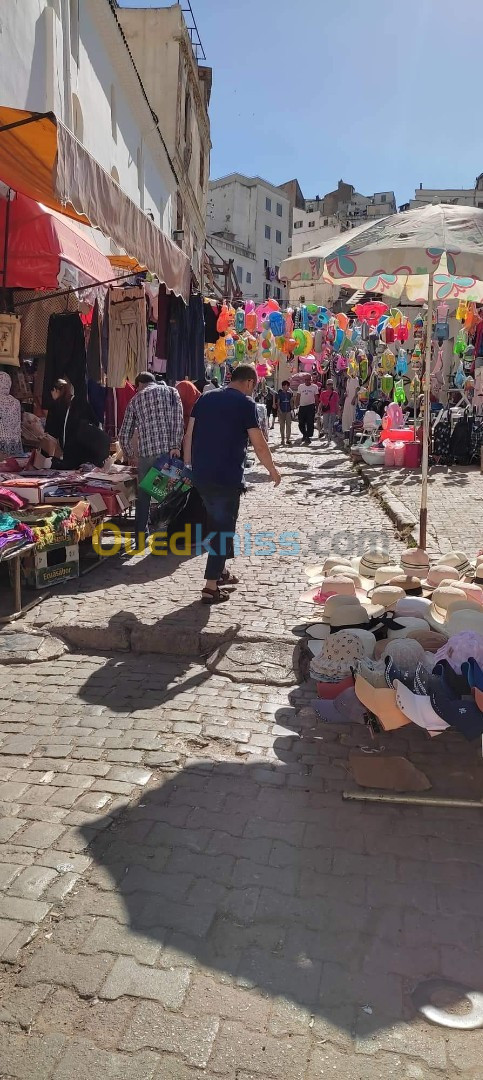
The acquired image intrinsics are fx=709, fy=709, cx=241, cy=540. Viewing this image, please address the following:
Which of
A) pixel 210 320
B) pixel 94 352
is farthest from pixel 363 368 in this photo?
pixel 94 352

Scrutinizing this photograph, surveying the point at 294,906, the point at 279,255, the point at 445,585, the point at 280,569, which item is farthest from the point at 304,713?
the point at 279,255

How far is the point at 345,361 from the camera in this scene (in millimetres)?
20391

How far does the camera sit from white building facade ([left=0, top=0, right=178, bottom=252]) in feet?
27.6

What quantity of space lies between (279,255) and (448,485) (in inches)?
2278

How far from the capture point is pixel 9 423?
7.26 meters

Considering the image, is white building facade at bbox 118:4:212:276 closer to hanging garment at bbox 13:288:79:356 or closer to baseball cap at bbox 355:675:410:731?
hanging garment at bbox 13:288:79:356

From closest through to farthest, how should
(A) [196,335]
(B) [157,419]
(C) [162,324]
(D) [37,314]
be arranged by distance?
(B) [157,419] < (D) [37,314] < (C) [162,324] < (A) [196,335]

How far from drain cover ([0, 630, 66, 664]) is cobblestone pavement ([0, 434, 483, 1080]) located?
44cm

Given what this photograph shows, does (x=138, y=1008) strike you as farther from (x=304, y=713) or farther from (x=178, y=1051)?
(x=304, y=713)

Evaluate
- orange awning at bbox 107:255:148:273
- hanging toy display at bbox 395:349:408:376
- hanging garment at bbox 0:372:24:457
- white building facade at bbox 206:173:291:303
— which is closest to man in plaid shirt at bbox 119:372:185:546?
hanging garment at bbox 0:372:24:457

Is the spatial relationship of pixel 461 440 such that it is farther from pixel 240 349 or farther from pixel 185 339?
pixel 185 339

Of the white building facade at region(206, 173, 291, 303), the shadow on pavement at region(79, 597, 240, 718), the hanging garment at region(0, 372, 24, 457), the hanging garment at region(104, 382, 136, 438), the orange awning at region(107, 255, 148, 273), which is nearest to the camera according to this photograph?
the shadow on pavement at region(79, 597, 240, 718)

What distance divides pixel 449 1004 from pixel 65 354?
7.24m

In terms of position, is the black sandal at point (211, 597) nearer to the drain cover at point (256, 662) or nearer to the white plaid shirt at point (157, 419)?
the drain cover at point (256, 662)
